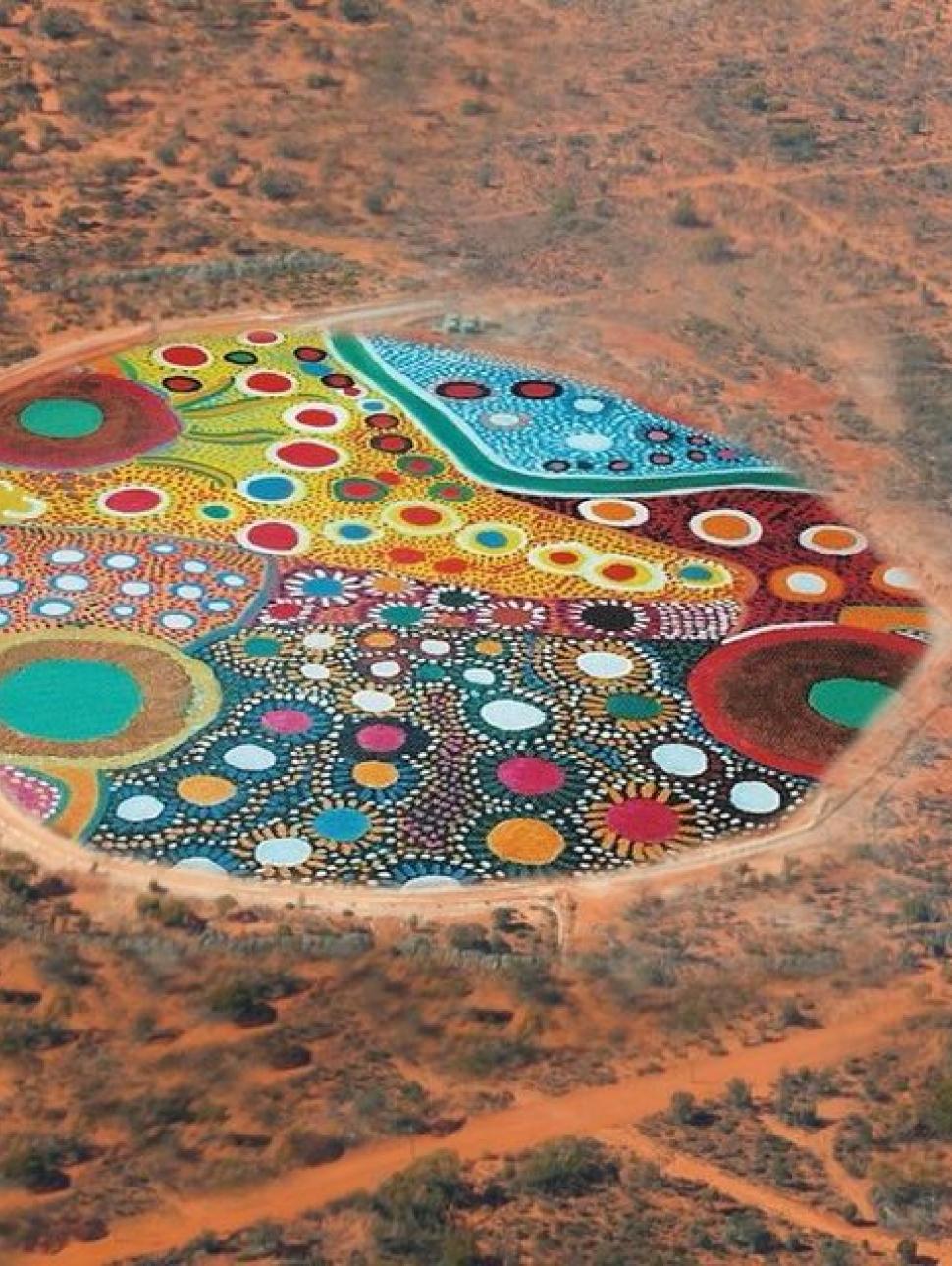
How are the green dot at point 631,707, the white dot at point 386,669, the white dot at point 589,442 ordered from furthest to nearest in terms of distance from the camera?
1. the white dot at point 589,442
2. the white dot at point 386,669
3. the green dot at point 631,707

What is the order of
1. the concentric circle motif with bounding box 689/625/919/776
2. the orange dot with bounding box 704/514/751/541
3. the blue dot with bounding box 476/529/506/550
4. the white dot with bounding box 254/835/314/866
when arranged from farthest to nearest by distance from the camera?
1. the orange dot with bounding box 704/514/751/541
2. the blue dot with bounding box 476/529/506/550
3. the concentric circle motif with bounding box 689/625/919/776
4. the white dot with bounding box 254/835/314/866

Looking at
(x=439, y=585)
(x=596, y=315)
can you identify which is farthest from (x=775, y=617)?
(x=596, y=315)

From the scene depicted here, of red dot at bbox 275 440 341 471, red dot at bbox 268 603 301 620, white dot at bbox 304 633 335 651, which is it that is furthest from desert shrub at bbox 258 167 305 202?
white dot at bbox 304 633 335 651

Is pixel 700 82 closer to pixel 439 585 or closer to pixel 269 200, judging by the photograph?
pixel 269 200

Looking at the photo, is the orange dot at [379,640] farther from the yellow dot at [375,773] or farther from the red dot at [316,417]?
the red dot at [316,417]

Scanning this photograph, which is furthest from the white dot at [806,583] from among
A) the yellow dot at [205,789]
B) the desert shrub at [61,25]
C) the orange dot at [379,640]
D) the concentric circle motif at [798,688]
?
the desert shrub at [61,25]

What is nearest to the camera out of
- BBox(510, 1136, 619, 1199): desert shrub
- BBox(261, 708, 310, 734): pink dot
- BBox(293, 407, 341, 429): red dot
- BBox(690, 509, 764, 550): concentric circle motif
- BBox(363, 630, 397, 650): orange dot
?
BBox(510, 1136, 619, 1199): desert shrub

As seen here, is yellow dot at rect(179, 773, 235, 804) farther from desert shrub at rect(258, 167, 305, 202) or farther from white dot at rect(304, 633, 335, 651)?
desert shrub at rect(258, 167, 305, 202)
